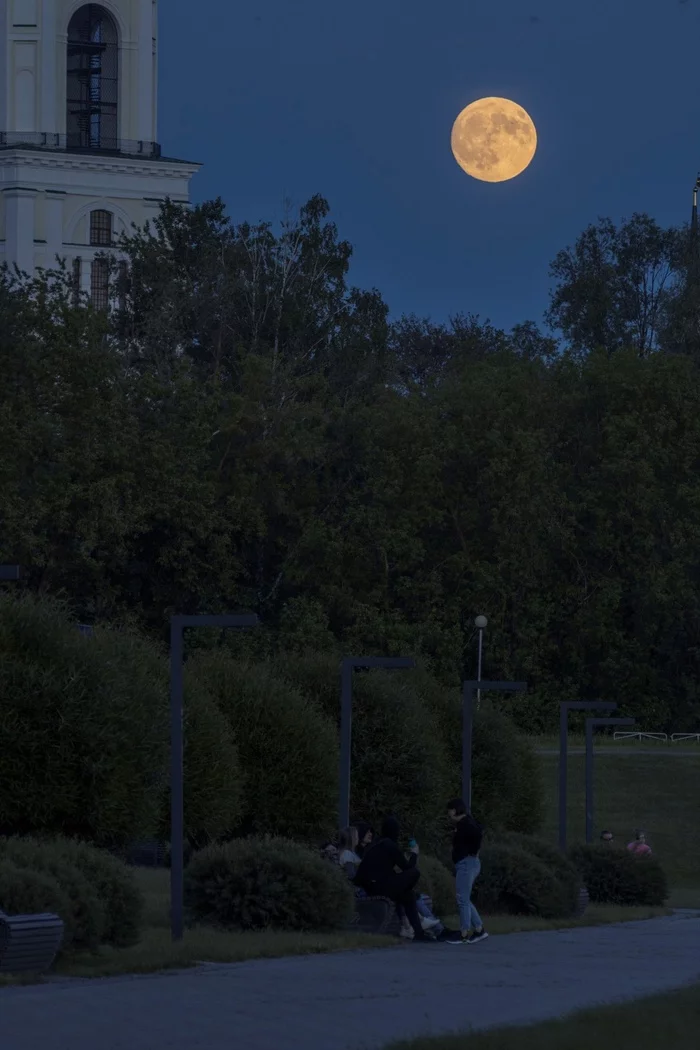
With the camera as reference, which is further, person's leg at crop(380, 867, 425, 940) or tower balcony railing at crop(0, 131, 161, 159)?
tower balcony railing at crop(0, 131, 161, 159)

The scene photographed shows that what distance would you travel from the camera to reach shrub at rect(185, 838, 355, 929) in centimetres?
2147

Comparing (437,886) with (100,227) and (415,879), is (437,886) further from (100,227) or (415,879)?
(100,227)

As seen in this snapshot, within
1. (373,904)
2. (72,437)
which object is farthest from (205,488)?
(373,904)

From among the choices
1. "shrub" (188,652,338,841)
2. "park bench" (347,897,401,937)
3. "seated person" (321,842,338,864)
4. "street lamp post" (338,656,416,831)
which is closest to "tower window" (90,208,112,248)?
"shrub" (188,652,338,841)

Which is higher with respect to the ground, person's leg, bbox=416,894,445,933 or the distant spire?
the distant spire

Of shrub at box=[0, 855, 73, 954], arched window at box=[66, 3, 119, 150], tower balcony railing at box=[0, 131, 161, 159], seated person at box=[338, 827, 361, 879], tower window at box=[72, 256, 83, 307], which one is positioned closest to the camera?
shrub at box=[0, 855, 73, 954]

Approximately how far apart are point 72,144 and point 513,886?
7244cm

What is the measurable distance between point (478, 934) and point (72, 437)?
160ft

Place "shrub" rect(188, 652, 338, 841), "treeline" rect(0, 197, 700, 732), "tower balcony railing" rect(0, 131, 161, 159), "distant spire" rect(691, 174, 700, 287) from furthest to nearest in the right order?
"tower balcony railing" rect(0, 131, 161, 159)
"distant spire" rect(691, 174, 700, 287)
"treeline" rect(0, 197, 700, 732)
"shrub" rect(188, 652, 338, 841)

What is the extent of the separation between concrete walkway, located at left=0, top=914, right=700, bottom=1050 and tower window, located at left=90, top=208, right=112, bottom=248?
7699 centimetres

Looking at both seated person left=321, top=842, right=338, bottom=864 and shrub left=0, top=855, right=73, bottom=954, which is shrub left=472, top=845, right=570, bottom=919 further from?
shrub left=0, top=855, right=73, bottom=954

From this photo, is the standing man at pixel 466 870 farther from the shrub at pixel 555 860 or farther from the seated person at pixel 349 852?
the shrub at pixel 555 860

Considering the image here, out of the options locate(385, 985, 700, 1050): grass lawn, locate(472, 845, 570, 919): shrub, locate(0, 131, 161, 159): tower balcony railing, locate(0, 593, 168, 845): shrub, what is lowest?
locate(472, 845, 570, 919): shrub

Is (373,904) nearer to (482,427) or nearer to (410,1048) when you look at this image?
(410,1048)
